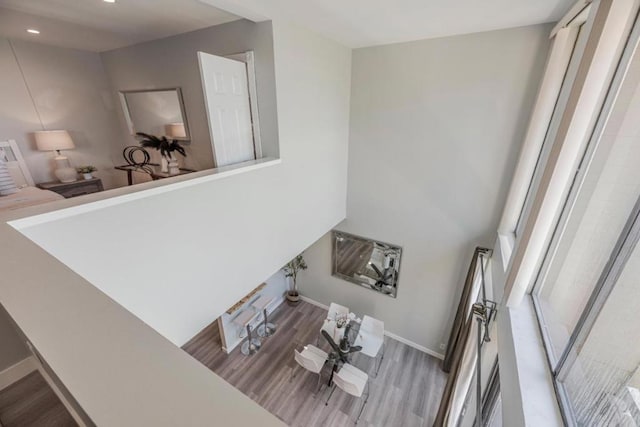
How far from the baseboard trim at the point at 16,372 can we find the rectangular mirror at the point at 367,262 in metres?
3.56

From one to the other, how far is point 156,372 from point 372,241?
3.62 meters

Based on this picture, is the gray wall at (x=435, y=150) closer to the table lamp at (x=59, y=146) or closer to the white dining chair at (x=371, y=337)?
the white dining chair at (x=371, y=337)

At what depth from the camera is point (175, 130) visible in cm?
329

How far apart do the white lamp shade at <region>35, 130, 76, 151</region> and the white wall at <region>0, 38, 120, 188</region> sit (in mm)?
200

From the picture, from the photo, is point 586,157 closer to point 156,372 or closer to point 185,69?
point 156,372

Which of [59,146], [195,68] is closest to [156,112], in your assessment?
[195,68]

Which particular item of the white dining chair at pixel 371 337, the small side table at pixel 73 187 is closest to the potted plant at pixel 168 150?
the small side table at pixel 73 187

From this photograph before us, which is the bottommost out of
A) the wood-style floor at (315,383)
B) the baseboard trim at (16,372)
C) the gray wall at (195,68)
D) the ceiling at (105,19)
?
the wood-style floor at (315,383)

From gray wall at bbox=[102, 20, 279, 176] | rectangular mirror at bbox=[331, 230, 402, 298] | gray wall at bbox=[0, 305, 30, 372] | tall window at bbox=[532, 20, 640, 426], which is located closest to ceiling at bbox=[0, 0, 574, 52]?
gray wall at bbox=[102, 20, 279, 176]

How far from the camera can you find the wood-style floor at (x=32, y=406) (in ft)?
2.53

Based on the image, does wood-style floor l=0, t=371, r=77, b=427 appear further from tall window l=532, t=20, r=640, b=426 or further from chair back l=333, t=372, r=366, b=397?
chair back l=333, t=372, r=366, b=397

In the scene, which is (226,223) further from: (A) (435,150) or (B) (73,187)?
(B) (73,187)

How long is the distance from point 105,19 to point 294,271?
14.2ft

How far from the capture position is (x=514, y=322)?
1.50 meters
